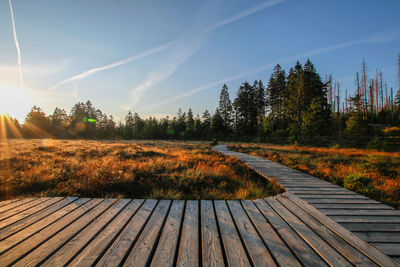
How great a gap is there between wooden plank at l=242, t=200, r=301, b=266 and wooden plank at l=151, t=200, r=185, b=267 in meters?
1.20

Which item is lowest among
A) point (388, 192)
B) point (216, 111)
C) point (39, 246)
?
point (388, 192)

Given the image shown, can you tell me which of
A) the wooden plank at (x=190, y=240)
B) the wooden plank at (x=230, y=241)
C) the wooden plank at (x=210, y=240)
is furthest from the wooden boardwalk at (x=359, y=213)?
the wooden plank at (x=190, y=240)

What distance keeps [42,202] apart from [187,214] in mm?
3049

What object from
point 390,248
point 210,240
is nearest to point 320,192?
point 390,248

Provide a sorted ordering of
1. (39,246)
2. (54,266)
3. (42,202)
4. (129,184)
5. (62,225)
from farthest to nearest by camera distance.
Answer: (129,184)
(42,202)
(62,225)
(39,246)
(54,266)

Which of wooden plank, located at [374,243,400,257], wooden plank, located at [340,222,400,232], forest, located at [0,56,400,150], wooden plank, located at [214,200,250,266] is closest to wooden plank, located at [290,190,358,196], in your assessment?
wooden plank, located at [340,222,400,232]

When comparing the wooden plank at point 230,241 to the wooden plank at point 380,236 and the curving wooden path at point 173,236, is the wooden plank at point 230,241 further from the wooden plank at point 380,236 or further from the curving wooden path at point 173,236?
the wooden plank at point 380,236

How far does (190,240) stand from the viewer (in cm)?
201

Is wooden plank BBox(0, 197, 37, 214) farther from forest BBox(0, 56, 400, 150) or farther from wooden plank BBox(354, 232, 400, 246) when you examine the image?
forest BBox(0, 56, 400, 150)

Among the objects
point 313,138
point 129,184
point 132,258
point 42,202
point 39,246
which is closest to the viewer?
point 132,258

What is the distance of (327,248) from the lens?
1933 millimetres

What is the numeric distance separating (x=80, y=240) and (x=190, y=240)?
1440mm

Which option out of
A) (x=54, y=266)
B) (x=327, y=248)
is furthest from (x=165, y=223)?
(x=327, y=248)

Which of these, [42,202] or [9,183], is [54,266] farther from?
[9,183]
